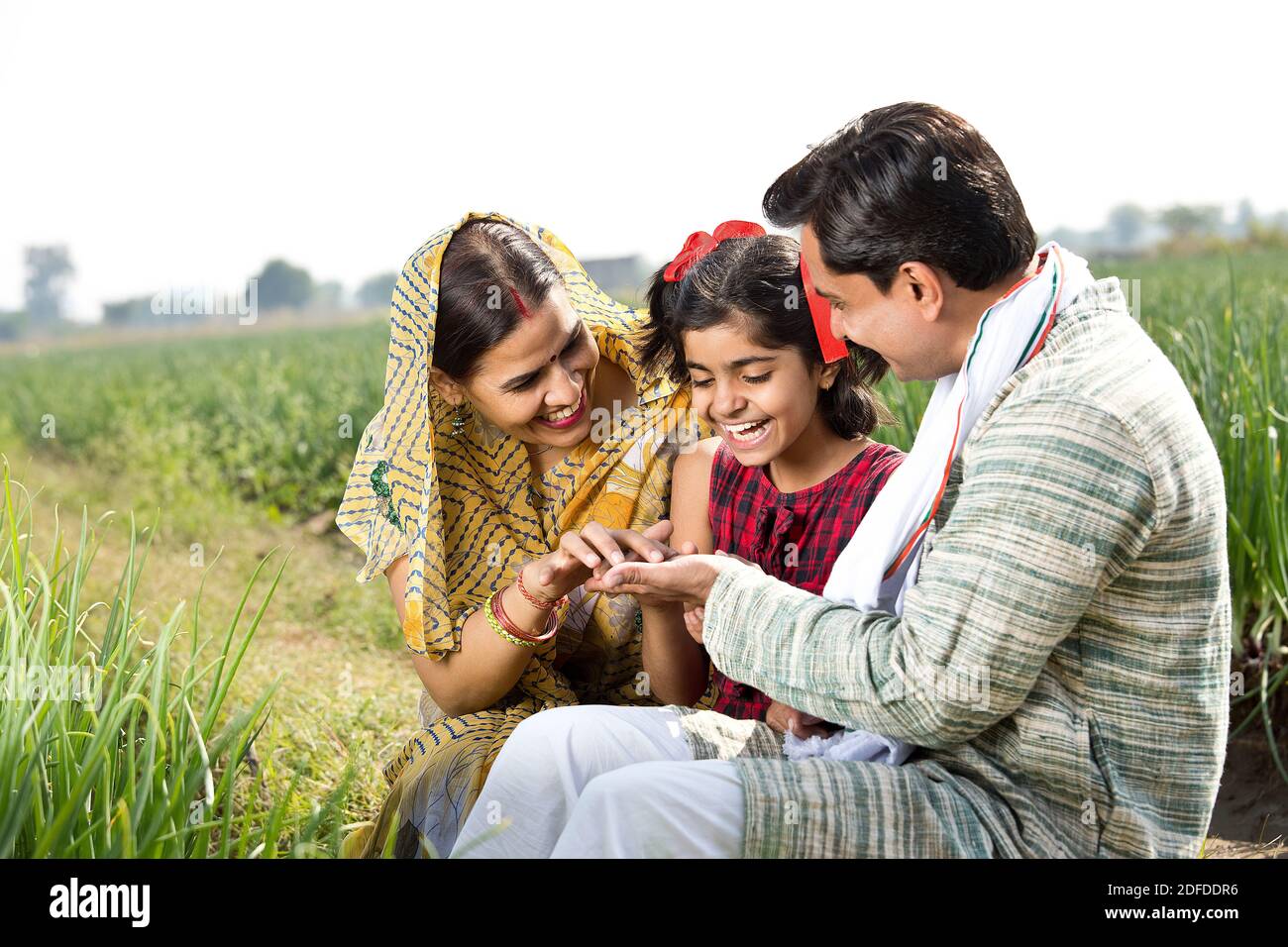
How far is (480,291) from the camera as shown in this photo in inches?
81.8

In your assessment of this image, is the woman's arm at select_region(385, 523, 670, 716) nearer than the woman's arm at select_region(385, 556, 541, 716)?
Yes

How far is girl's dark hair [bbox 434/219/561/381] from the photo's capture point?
6.77 feet

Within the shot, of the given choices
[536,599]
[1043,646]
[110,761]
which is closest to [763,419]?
[536,599]

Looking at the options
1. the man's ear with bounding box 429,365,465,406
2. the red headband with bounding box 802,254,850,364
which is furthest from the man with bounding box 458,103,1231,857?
the man's ear with bounding box 429,365,465,406

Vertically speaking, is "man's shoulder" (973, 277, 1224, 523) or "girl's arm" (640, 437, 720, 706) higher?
"man's shoulder" (973, 277, 1224, 523)

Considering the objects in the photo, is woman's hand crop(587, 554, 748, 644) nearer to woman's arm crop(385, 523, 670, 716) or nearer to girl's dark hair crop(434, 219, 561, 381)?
woman's arm crop(385, 523, 670, 716)

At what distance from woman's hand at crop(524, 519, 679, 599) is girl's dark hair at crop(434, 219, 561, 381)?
414 mm

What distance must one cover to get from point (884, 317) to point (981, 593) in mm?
432

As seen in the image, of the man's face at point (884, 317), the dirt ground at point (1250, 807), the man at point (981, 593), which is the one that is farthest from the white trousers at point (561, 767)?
the dirt ground at point (1250, 807)

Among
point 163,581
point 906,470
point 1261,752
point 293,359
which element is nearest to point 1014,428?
point 906,470

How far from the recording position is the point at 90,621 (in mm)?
4387

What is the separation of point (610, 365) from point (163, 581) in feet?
11.3

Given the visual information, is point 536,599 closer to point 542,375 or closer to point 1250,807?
point 542,375

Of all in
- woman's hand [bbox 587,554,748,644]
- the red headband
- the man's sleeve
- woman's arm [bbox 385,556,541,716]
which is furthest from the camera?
woman's arm [bbox 385,556,541,716]
